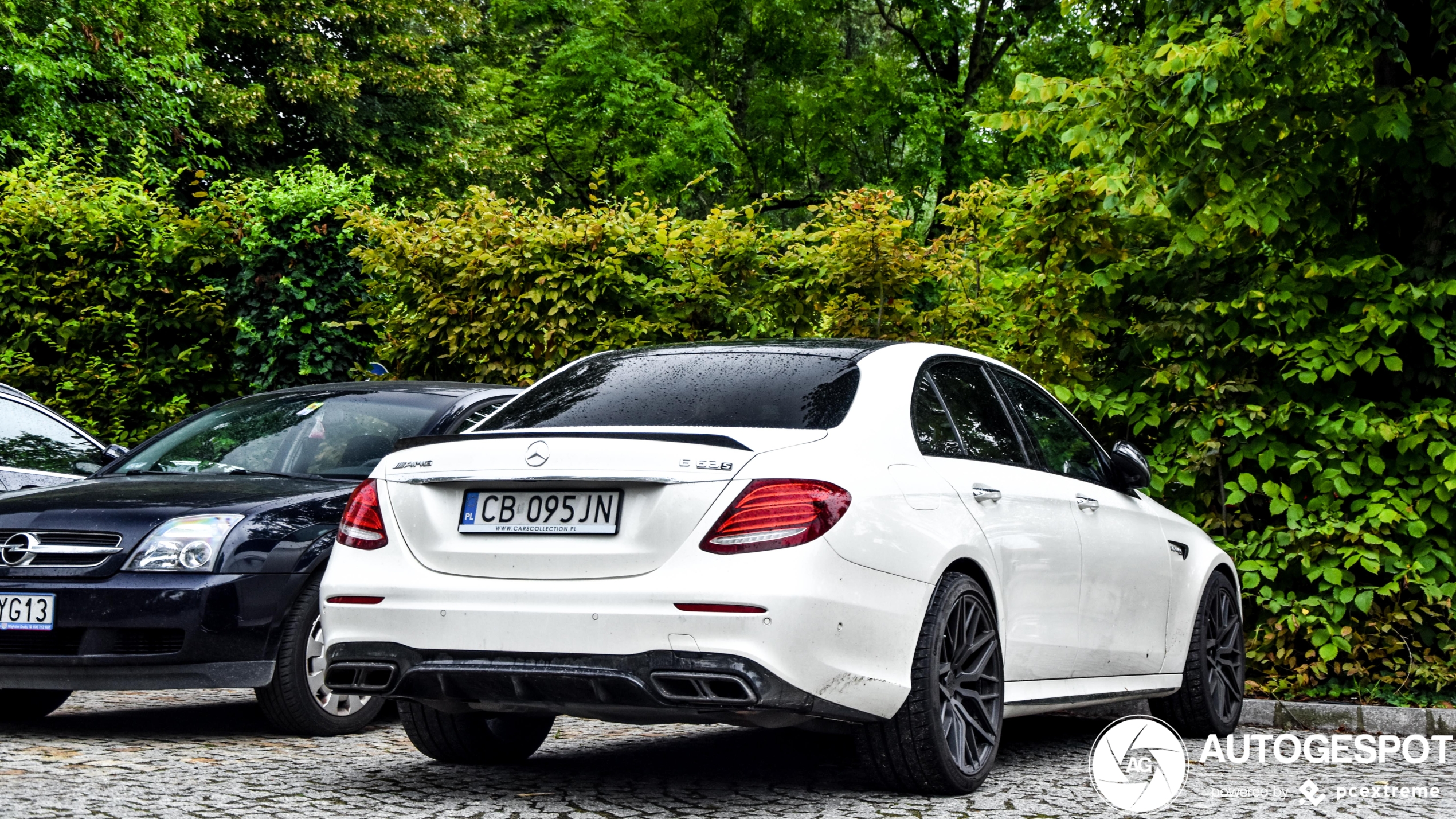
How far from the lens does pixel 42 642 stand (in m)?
6.25

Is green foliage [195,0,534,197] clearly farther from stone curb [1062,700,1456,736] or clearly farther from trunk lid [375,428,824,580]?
trunk lid [375,428,824,580]

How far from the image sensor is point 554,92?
1113 inches

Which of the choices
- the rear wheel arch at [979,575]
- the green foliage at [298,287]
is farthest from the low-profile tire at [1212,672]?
the green foliage at [298,287]

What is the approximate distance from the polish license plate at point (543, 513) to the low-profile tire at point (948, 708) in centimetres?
109

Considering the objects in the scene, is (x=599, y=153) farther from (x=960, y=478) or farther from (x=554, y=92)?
(x=960, y=478)

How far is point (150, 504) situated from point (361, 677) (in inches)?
82.4

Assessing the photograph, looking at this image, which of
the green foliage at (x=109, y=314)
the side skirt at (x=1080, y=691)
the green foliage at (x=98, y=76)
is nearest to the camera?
the side skirt at (x=1080, y=691)

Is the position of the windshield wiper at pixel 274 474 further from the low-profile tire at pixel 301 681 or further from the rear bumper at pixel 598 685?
the rear bumper at pixel 598 685

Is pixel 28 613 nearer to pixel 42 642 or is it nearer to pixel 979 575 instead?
pixel 42 642

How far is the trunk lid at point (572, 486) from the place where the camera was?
4.55m

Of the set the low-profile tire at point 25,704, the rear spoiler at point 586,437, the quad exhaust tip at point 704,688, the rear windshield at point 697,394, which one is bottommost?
the low-profile tire at point 25,704

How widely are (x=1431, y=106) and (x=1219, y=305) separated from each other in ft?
4.72

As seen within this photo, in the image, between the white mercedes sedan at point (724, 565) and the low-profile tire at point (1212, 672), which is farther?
the low-profile tire at point (1212, 672)

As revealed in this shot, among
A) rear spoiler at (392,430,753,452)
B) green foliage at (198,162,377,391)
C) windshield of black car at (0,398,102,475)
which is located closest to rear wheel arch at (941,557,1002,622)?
rear spoiler at (392,430,753,452)
